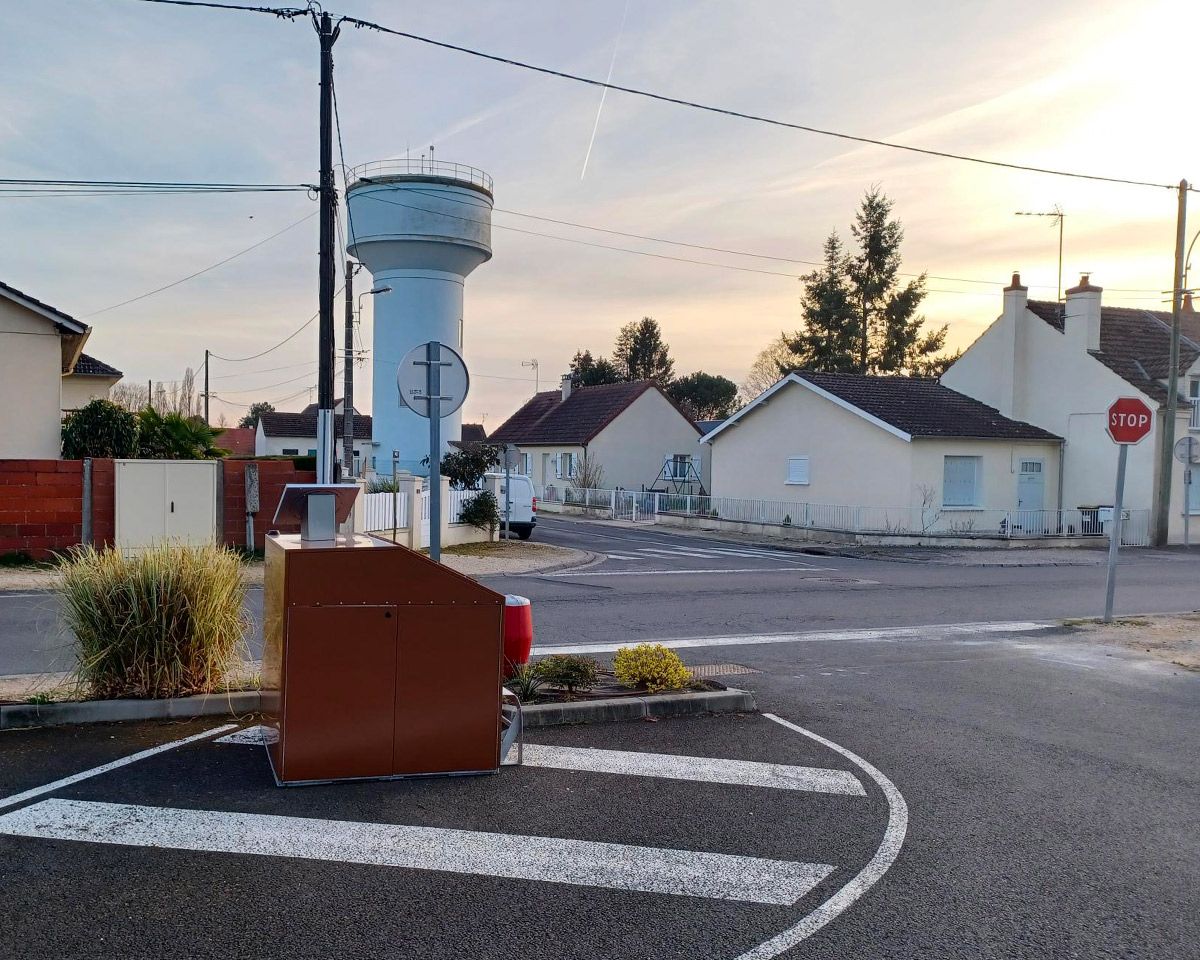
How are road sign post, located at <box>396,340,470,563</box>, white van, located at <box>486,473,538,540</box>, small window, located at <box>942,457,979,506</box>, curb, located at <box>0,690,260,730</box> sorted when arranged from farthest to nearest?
small window, located at <box>942,457,979,506</box> → white van, located at <box>486,473,538,540</box> → road sign post, located at <box>396,340,470,563</box> → curb, located at <box>0,690,260,730</box>

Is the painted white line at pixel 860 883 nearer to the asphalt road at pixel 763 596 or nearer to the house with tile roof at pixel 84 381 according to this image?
the asphalt road at pixel 763 596

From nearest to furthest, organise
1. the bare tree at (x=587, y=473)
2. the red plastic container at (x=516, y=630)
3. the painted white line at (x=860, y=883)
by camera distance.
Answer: the painted white line at (x=860, y=883)
the red plastic container at (x=516, y=630)
the bare tree at (x=587, y=473)

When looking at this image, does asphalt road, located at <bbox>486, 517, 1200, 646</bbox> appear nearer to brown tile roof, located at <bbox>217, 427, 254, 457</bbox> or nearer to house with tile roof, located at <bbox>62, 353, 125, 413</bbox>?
house with tile roof, located at <bbox>62, 353, 125, 413</bbox>

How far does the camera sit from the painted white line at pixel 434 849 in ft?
15.1

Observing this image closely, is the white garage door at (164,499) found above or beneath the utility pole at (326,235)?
beneath

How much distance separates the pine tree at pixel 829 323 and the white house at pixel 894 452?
25.8 meters

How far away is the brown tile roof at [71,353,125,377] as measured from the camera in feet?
100

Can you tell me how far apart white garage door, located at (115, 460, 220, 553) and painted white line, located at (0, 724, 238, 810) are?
38.6 ft

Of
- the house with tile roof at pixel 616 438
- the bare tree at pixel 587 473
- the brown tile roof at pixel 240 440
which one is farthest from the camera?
the brown tile roof at pixel 240 440

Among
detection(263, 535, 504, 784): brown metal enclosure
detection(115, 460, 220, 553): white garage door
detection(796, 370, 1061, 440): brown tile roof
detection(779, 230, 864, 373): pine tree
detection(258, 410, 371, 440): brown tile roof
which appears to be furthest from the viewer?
detection(258, 410, 371, 440): brown tile roof

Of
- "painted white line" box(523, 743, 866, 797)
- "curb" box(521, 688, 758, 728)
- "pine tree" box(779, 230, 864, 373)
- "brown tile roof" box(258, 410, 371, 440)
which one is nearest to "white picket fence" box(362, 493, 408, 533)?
"curb" box(521, 688, 758, 728)

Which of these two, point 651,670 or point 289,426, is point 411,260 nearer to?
point 651,670

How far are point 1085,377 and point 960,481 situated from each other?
5.78 metres

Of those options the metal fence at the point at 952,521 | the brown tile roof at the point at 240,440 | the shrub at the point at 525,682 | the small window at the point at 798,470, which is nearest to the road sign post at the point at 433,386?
the shrub at the point at 525,682
